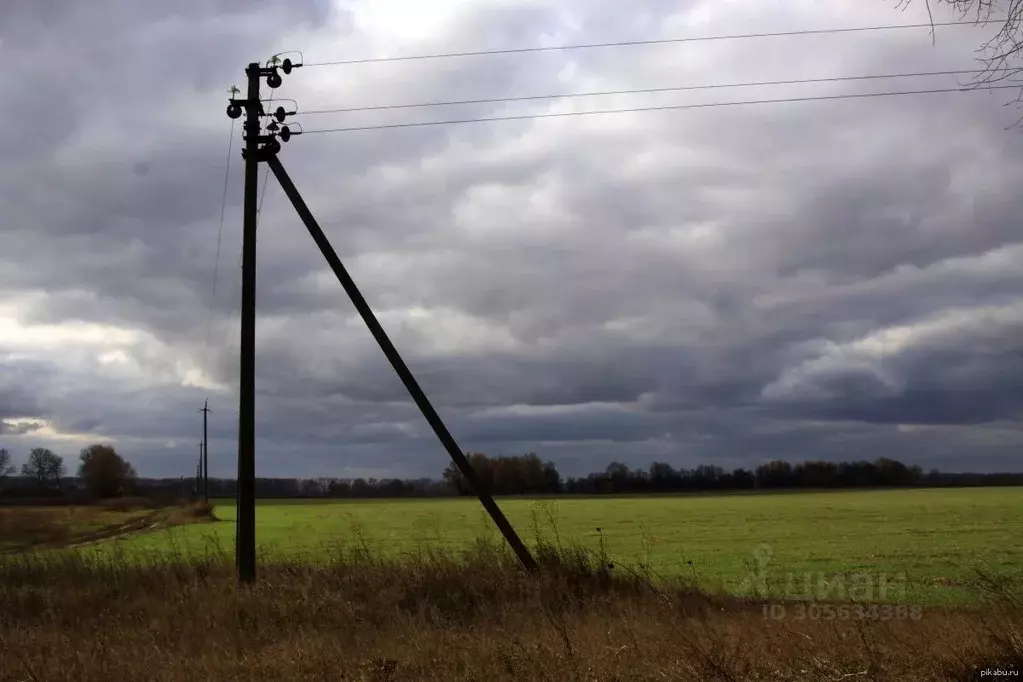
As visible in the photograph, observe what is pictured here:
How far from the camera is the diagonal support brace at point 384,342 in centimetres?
1495

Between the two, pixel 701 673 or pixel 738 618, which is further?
pixel 738 618

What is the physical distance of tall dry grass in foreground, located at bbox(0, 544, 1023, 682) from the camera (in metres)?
7.86

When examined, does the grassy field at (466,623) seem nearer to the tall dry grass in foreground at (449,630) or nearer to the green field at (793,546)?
the tall dry grass in foreground at (449,630)

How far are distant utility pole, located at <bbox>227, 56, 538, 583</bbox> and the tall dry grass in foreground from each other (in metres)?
0.83

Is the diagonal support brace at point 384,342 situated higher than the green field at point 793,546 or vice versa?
the diagonal support brace at point 384,342

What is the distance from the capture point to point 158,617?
11570mm

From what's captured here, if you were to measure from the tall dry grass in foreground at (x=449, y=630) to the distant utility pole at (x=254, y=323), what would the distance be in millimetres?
829

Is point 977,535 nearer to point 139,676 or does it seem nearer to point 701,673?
point 701,673

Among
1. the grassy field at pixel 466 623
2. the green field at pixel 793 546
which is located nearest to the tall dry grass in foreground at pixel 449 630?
the grassy field at pixel 466 623

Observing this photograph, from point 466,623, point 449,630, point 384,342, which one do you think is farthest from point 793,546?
point 449,630

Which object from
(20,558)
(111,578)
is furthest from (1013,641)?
(20,558)

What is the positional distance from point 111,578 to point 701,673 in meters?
11.4

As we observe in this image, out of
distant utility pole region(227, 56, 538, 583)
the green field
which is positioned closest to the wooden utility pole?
distant utility pole region(227, 56, 538, 583)

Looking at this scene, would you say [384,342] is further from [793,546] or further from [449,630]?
[793,546]
